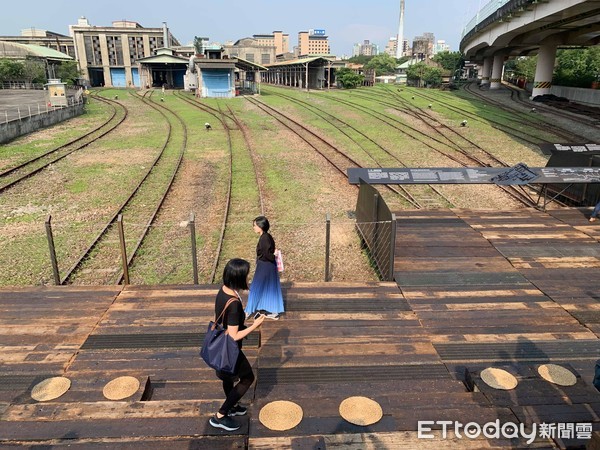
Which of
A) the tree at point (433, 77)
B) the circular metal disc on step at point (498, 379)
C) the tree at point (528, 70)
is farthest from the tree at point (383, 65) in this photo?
the circular metal disc on step at point (498, 379)

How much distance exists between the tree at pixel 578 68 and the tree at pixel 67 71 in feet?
206

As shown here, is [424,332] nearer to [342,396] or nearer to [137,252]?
[342,396]

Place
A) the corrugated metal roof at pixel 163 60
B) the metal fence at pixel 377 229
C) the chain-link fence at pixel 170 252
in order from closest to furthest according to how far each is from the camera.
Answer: the metal fence at pixel 377 229 → the chain-link fence at pixel 170 252 → the corrugated metal roof at pixel 163 60

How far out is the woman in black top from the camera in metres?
4.04

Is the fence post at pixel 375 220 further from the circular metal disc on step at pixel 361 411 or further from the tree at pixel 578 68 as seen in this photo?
the tree at pixel 578 68

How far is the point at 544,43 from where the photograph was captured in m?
41.4

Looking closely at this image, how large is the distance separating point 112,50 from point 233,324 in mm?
94073

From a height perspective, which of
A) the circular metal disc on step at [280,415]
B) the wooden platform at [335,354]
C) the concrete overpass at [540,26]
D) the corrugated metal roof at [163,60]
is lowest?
the wooden platform at [335,354]

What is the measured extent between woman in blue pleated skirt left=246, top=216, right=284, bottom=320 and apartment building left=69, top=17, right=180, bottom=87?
281ft

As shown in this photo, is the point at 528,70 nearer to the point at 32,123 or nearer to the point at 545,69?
the point at 545,69

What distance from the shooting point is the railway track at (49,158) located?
51.2 ft

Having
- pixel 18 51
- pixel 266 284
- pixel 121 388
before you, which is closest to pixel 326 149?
pixel 266 284

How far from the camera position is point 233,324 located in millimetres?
4047

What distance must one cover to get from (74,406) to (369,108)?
35131 millimetres
